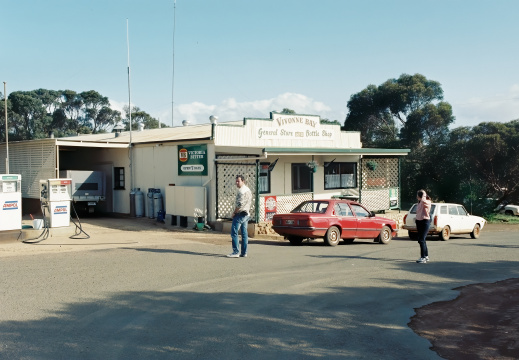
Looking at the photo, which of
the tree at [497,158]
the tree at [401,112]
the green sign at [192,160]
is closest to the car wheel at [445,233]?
the green sign at [192,160]

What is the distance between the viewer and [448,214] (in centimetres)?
2056

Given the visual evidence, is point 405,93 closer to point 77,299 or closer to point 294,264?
point 294,264

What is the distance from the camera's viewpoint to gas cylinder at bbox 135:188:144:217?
2252cm

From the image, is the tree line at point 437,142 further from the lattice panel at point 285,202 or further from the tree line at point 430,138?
the lattice panel at point 285,202

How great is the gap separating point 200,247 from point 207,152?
5356 mm

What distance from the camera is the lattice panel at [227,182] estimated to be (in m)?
19.6

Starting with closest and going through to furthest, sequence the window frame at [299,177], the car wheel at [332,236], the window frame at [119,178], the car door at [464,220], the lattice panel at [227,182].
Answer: the car wheel at [332,236] < the lattice panel at [227,182] < the car door at [464,220] < the window frame at [299,177] < the window frame at [119,178]

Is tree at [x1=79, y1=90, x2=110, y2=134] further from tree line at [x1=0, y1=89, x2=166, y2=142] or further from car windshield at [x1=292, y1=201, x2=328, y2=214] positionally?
car windshield at [x1=292, y1=201, x2=328, y2=214]

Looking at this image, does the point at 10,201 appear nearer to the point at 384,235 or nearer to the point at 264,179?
the point at 264,179

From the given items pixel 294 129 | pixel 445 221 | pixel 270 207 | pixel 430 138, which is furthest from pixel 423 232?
pixel 430 138

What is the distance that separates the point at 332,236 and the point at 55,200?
8.06 m

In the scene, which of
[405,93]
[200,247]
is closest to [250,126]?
[200,247]

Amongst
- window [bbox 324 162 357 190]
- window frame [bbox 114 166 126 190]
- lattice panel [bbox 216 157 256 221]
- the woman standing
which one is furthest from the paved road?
window frame [bbox 114 166 126 190]

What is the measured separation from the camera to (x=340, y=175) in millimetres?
24438
